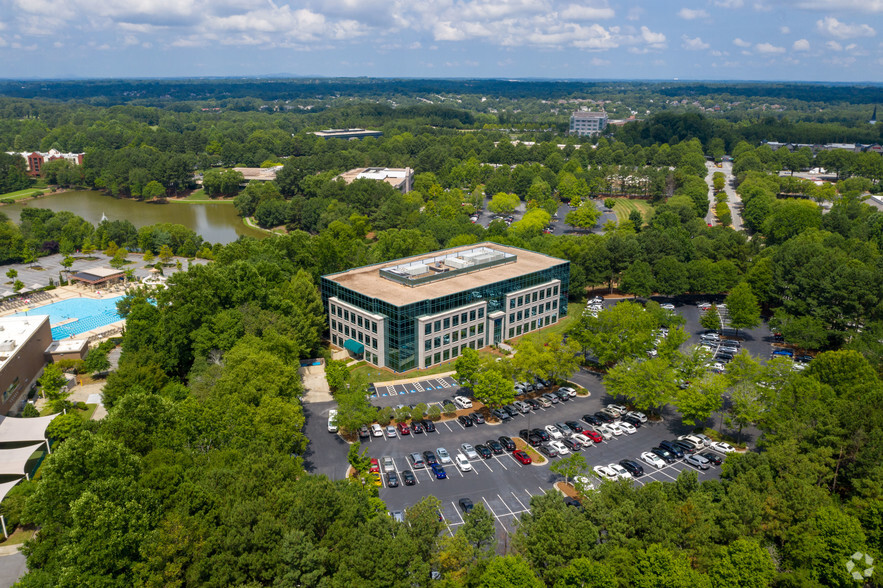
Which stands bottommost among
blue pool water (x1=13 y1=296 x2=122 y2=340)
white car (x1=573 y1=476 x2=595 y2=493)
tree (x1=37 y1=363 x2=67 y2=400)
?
blue pool water (x1=13 y1=296 x2=122 y2=340)

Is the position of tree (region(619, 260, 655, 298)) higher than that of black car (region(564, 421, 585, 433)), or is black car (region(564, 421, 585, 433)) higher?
tree (region(619, 260, 655, 298))

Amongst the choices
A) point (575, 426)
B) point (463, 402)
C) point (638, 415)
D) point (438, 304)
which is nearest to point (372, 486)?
point (463, 402)

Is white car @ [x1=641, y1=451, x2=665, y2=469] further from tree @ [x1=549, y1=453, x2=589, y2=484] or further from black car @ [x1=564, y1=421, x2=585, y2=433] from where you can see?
tree @ [x1=549, y1=453, x2=589, y2=484]

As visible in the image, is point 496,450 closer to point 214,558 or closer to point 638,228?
point 214,558

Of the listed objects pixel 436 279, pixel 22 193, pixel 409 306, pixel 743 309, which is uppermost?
pixel 436 279

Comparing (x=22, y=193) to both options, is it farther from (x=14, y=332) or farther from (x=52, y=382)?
(x=52, y=382)

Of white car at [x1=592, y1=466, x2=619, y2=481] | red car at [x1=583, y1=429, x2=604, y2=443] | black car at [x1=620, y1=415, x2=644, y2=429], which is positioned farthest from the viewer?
black car at [x1=620, y1=415, x2=644, y2=429]


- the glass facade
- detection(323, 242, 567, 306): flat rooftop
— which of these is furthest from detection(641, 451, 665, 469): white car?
detection(323, 242, 567, 306): flat rooftop

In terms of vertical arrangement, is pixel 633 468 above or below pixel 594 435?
above
